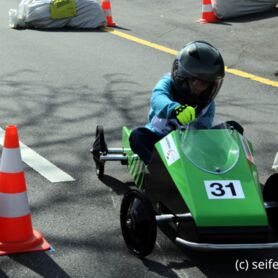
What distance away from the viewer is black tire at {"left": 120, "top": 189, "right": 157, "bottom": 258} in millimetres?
4727

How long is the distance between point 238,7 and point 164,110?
28.0ft

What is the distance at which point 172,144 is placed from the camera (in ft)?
16.5

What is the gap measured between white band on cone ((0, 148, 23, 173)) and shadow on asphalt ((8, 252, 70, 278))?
0.57m

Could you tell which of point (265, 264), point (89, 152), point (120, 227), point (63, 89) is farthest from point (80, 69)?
point (265, 264)

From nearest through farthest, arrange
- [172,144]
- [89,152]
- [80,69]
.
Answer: [172,144] < [89,152] < [80,69]

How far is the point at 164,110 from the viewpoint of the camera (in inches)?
214

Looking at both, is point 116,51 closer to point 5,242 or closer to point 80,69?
point 80,69

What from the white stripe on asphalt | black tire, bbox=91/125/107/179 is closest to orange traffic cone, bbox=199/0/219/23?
the white stripe on asphalt

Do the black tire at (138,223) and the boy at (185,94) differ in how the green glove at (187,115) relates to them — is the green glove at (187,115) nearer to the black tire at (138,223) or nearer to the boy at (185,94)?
the boy at (185,94)

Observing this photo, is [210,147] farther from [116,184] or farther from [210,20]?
[210,20]

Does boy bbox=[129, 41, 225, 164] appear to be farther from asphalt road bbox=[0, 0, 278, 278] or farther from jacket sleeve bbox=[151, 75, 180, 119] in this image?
asphalt road bbox=[0, 0, 278, 278]

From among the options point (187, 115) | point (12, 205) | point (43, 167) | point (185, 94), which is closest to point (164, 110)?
point (185, 94)

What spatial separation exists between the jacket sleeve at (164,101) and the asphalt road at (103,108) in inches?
33.0

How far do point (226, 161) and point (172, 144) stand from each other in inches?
15.3
